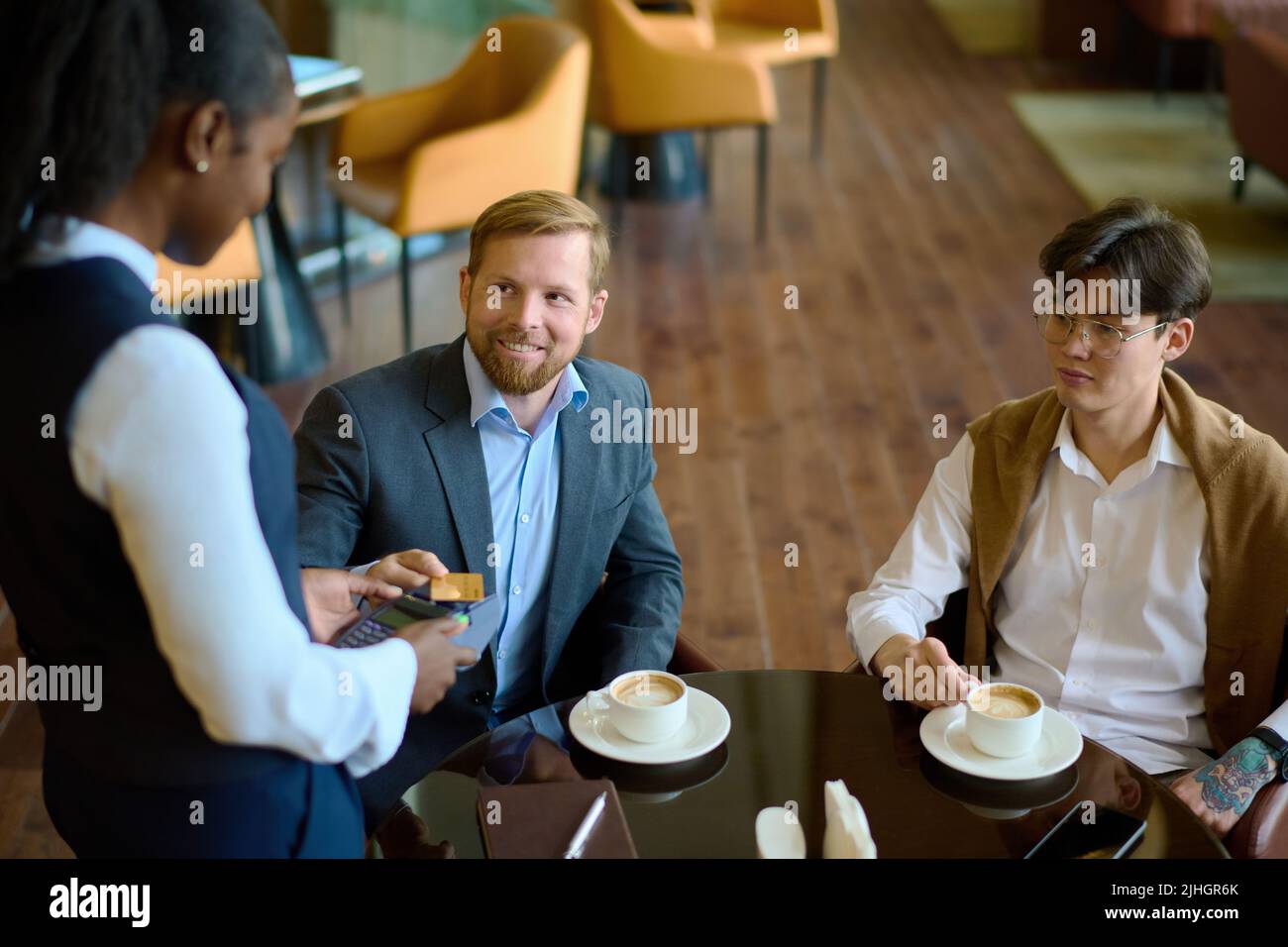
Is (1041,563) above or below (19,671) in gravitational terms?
above

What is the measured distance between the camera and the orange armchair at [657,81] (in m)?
5.60

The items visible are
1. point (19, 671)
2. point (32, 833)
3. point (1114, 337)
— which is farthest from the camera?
point (19, 671)

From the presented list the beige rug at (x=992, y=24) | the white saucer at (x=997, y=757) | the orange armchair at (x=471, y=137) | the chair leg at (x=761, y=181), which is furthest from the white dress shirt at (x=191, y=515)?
the beige rug at (x=992, y=24)

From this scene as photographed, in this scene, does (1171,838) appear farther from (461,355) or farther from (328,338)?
(328,338)

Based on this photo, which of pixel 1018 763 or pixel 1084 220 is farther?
pixel 1084 220

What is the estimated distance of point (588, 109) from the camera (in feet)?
19.0

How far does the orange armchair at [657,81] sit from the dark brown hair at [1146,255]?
383 centimetres

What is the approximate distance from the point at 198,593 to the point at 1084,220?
1408 mm

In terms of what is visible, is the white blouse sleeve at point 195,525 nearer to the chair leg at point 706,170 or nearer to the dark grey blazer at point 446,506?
the dark grey blazer at point 446,506

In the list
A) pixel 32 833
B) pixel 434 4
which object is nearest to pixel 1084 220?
pixel 32 833

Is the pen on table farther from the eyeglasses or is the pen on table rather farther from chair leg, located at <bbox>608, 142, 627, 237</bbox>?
chair leg, located at <bbox>608, 142, 627, 237</bbox>

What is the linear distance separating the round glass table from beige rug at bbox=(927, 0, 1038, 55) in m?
7.77

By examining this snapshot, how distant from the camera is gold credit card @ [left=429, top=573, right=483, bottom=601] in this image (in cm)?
170
